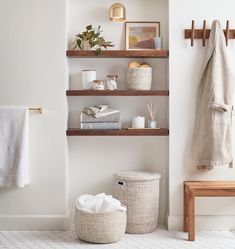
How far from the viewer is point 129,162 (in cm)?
457

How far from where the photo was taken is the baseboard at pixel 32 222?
A: 14.3 ft

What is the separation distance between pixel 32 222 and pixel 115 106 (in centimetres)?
122

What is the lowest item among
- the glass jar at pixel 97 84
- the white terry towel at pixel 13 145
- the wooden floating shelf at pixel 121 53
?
the white terry towel at pixel 13 145

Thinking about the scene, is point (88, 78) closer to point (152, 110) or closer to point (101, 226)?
point (152, 110)

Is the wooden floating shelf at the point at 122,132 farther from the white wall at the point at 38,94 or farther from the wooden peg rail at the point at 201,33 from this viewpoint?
the wooden peg rail at the point at 201,33

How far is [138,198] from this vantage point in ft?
13.9

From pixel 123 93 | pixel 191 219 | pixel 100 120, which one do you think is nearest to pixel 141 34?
pixel 123 93

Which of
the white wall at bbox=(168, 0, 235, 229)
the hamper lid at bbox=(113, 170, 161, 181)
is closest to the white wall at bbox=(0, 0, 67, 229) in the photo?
the hamper lid at bbox=(113, 170, 161, 181)

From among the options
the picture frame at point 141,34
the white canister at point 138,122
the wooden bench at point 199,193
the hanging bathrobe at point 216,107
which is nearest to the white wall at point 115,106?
the picture frame at point 141,34

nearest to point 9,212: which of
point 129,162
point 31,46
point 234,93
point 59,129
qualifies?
point 59,129

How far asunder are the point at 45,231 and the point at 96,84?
1.31m

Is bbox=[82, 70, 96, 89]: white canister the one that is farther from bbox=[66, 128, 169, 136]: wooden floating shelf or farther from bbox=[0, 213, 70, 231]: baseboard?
bbox=[0, 213, 70, 231]: baseboard

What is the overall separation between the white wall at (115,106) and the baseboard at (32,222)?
264mm

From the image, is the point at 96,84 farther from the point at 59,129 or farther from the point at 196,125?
the point at 196,125
